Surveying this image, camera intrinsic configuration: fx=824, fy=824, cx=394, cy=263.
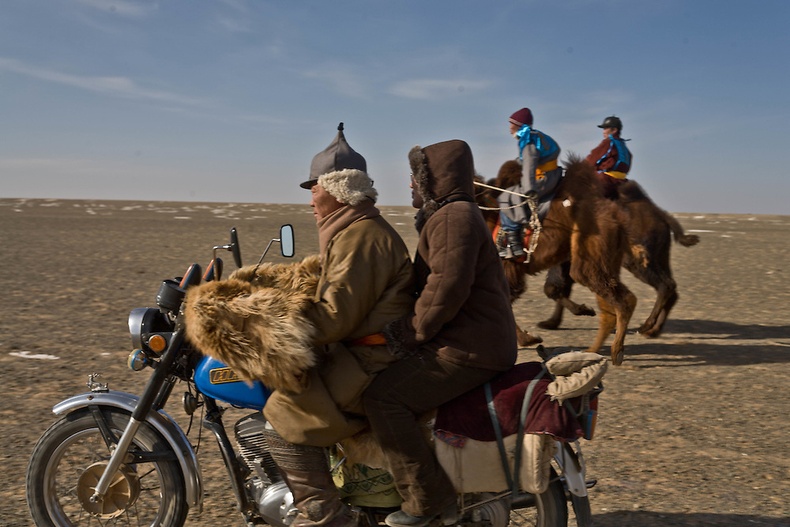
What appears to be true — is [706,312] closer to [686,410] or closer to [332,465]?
[686,410]

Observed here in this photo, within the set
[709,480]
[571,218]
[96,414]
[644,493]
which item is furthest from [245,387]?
[571,218]

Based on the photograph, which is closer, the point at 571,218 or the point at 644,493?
the point at 644,493

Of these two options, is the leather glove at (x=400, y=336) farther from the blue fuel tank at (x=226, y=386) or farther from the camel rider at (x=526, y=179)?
the camel rider at (x=526, y=179)

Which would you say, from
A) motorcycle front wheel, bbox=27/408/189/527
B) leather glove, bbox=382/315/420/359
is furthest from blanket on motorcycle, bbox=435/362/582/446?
motorcycle front wheel, bbox=27/408/189/527

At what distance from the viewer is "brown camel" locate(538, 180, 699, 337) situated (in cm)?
983

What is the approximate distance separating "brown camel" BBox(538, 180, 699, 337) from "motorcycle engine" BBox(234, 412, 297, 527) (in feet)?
22.2

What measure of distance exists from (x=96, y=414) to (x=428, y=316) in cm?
156

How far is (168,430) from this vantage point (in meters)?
3.56

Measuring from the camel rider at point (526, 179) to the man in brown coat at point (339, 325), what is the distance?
5460mm

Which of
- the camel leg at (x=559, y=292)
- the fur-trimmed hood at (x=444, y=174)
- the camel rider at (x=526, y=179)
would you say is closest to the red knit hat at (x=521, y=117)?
the camel rider at (x=526, y=179)

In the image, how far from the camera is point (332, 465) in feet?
11.5

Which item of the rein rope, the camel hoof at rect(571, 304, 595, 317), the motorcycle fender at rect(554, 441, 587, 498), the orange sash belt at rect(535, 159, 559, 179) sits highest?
the orange sash belt at rect(535, 159, 559, 179)

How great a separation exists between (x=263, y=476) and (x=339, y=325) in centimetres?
85

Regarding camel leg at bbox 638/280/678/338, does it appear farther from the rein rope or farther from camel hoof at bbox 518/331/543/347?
the rein rope
